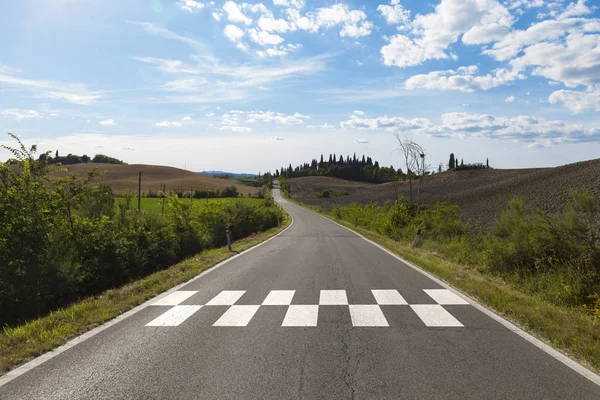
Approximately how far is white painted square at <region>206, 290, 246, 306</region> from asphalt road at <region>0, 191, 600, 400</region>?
0.20 feet

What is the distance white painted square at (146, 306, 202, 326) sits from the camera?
6484 mm

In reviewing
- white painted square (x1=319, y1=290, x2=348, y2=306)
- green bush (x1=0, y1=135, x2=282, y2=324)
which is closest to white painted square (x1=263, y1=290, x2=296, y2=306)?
white painted square (x1=319, y1=290, x2=348, y2=306)

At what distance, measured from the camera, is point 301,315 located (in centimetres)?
680

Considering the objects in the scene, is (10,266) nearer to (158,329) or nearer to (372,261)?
(158,329)

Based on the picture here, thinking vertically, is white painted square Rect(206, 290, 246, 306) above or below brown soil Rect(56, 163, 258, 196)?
below

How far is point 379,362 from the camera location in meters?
4.73

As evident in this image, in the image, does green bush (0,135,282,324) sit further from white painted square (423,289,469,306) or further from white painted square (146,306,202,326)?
white painted square (423,289,469,306)

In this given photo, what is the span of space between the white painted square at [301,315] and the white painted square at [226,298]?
52.1 inches

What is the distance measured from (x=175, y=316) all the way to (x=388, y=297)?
407 cm

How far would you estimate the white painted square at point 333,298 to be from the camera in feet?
25.2

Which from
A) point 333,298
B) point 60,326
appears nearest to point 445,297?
point 333,298

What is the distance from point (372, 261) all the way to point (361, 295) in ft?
18.7

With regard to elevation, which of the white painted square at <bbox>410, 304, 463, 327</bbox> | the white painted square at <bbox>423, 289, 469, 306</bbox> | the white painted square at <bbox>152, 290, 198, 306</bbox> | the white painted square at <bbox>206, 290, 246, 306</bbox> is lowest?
the white painted square at <bbox>152, 290, 198, 306</bbox>

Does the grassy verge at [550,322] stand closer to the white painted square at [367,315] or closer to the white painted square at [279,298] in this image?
the white painted square at [367,315]
